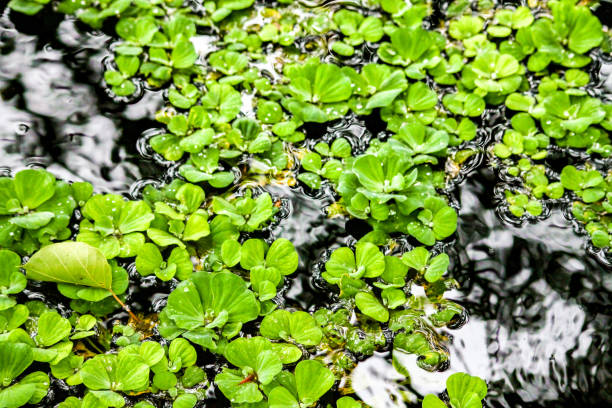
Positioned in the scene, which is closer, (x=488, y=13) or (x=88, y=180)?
(x=88, y=180)

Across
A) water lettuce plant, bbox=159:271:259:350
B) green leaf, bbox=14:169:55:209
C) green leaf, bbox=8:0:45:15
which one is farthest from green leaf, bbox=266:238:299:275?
green leaf, bbox=8:0:45:15

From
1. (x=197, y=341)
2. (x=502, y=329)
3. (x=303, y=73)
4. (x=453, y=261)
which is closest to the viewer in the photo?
(x=197, y=341)

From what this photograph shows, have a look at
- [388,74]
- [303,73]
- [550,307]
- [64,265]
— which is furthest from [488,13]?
[64,265]

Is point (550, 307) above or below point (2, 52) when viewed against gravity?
below

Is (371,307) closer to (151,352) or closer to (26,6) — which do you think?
(151,352)

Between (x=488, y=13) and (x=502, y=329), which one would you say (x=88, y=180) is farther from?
(x=488, y=13)

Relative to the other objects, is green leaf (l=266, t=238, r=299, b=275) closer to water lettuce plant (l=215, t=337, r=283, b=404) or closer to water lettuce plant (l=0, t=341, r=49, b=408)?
water lettuce plant (l=215, t=337, r=283, b=404)
